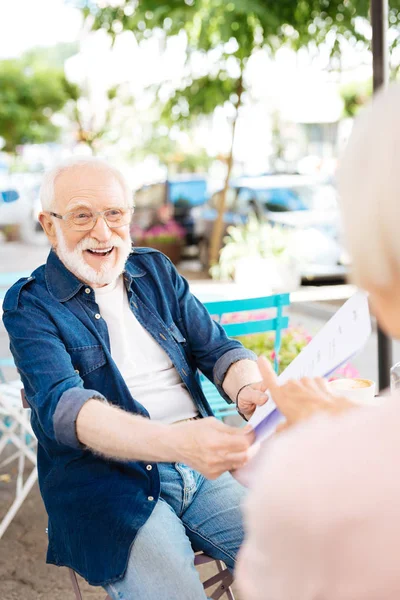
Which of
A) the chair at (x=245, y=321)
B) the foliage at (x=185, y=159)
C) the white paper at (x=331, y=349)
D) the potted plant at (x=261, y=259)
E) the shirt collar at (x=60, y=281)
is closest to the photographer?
the white paper at (x=331, y=349)

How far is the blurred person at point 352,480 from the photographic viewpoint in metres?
0.91

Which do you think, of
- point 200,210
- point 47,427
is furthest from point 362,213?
point 200,210

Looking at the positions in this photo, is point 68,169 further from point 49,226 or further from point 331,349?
point 331,349

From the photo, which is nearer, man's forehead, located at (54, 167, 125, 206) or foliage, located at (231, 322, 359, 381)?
man's forehead, located at (54, 167, 125, 206)

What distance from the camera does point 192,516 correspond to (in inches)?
81.4

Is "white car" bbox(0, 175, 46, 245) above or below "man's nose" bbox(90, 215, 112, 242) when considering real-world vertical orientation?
below

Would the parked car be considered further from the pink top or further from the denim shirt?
the pink top

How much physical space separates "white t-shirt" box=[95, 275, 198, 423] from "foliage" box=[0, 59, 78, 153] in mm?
29930

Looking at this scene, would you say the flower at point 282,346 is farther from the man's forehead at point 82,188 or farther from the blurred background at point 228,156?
the man's forehead at point 82,188

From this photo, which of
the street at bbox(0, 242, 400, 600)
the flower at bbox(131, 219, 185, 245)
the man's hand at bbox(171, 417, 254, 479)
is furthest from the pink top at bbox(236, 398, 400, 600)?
the flower at bbox(131, 219, 185, 245)

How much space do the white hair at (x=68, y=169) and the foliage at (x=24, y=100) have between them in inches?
1172

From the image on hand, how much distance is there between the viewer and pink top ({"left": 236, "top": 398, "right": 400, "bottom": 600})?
903 millimetres

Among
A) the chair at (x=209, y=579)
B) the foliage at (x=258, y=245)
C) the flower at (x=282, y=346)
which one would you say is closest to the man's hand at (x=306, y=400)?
the chair at (x=209, y=579)

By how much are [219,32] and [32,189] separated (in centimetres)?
1443
